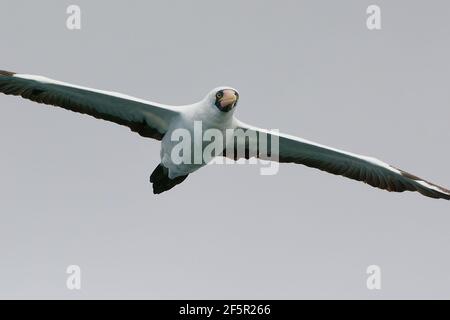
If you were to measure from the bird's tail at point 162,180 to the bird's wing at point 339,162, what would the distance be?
5.93 feet

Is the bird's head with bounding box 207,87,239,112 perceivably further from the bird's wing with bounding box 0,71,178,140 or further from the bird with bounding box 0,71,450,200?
the bird's wing with bounding box 0,71,178,140

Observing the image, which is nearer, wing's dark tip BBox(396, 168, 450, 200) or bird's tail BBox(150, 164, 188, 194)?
bird's tail BBox(150, 164, 188, 194)

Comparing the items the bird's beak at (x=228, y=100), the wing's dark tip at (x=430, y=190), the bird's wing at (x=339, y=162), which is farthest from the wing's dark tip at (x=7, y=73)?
the wing's dark tip at (x=430, y=190)

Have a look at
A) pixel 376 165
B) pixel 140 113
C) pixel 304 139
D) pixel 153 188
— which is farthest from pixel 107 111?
pixel 376 165

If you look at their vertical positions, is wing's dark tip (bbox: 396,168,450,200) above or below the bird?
below

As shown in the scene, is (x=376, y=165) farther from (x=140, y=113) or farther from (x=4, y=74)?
(x=4, y=74)

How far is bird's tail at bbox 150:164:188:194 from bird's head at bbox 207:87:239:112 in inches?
110

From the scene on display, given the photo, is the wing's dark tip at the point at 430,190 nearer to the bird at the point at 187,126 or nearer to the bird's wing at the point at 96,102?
the bird at the point at 187,126

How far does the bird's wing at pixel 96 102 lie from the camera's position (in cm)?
2550

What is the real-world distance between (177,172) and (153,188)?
39.5 inches

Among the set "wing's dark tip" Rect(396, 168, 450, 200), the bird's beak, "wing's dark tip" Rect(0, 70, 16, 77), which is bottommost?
"wing's dark tip" Rect(396, 168, 450, 200)

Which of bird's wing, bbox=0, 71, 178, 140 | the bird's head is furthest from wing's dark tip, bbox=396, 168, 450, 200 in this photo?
bird's wing, bbox=0, 71, 178, 140

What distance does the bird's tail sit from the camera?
26688mm

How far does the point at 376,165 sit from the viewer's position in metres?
27.4
